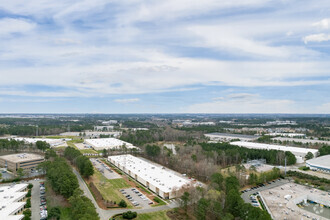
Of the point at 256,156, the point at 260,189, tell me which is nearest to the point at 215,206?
the point at 260,189

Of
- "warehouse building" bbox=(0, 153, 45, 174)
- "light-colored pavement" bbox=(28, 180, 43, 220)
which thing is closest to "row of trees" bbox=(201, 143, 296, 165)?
"light-colored pavement" bbox=(28, 180, 43, 220)

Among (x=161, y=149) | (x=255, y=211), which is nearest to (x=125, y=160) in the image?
(x=161, y=149)

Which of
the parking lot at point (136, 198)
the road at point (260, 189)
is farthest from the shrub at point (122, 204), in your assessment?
the road at point (260, 189)

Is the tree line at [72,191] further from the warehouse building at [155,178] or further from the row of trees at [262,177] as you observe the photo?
the row of trees at [262,177]

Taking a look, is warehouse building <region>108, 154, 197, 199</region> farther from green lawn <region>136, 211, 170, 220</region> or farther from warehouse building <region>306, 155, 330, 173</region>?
warehouse building <region>306, 155, 330, 173</region>

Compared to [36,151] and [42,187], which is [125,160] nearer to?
[42,187]

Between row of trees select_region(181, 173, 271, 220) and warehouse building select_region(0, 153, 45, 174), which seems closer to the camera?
row of trees select_region(181, 173, 271, 220)
